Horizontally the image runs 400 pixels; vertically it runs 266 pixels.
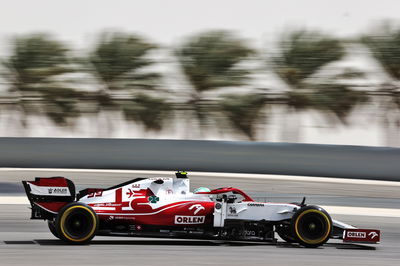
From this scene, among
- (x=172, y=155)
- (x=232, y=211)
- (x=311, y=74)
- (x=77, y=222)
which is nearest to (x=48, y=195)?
(x=77, y=222)

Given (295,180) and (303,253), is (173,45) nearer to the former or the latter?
(295,180)

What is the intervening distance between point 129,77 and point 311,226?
15.8 metres

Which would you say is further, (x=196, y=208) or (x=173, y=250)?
(x=196, y=208)

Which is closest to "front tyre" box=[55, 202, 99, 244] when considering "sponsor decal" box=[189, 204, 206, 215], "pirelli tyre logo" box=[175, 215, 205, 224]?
"pirelli tyre logo" box=[175, 215, 205, 224]

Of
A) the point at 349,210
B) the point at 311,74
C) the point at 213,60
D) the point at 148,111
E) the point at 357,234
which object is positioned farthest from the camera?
the point at 213,60

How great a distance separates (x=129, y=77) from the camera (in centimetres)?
2459

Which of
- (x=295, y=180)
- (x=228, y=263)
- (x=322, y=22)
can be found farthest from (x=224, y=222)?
(x=322, y=22)

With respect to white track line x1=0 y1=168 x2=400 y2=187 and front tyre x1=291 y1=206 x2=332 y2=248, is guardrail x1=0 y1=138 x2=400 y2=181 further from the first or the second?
front tyre x1=291 y1=206 x2=332 y2=248

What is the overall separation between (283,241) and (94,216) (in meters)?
2.82

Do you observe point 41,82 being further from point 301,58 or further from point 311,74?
point 311,74

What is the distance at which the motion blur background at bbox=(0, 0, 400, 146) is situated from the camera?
2378 centimetres

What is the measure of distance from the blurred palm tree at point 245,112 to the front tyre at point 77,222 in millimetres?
14847

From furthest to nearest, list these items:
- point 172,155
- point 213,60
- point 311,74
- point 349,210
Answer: point 213,60 < point 311,74 < point 172,155 < point 349,210

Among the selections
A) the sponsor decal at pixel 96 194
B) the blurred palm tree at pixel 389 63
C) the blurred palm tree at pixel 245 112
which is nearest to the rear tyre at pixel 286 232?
the sponsor decal at pixel 96 194
